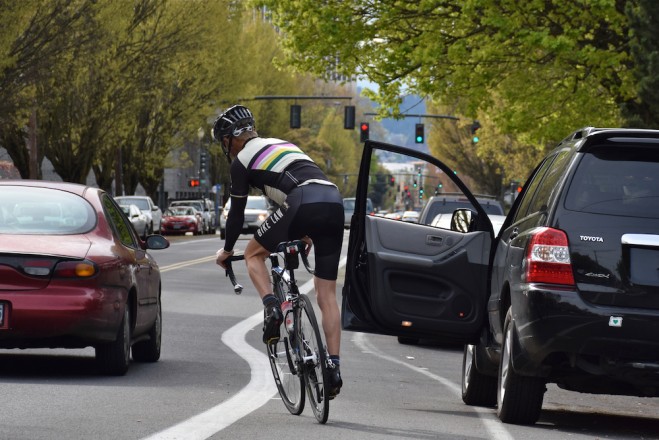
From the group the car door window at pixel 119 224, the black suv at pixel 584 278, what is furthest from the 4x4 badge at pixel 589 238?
the car door window at pixel 119 224

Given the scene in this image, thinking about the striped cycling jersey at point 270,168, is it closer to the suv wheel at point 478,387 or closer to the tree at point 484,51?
the suv wheel at point 478,387

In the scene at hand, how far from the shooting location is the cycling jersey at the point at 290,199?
870 cm

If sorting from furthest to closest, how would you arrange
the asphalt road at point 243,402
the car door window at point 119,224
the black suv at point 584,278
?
1. the car door window at point 119,224
2. the black suv at point 584,278
3. the asphalt road at point 243,402

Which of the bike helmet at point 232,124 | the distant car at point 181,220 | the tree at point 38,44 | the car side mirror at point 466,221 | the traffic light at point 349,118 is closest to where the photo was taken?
the bike helmet at point 232,124

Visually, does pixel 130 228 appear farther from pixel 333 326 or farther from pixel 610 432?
pixel 610 432

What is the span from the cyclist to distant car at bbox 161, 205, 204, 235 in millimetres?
54710

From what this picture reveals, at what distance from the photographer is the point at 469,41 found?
2992cm

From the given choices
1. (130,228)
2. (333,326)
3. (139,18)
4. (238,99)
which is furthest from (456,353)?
(238,99)

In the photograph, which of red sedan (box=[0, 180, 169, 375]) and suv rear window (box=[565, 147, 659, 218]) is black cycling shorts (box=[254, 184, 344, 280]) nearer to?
suv rear window (box=[565, 147, 659, 218])

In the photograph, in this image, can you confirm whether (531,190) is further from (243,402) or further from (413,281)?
(243,402)

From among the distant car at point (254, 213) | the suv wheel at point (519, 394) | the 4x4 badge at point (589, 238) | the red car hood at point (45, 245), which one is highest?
the 4x4 badge at point (589, 238)

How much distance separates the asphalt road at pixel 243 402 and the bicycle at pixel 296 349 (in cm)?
13

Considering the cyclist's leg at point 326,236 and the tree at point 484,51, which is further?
the tree at point 484,51

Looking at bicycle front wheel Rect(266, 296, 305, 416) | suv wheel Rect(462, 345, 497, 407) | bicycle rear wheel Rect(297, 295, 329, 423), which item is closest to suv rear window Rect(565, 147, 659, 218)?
bicycle rear wheel Rect(297, 295, 329, 423)
